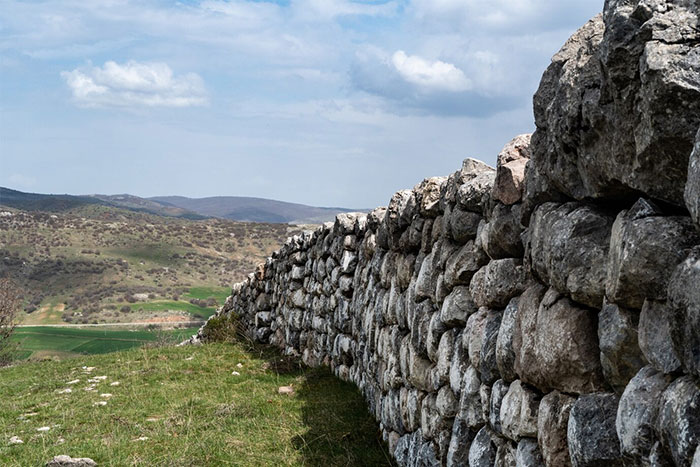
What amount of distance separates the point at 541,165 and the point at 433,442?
2301 millimetres

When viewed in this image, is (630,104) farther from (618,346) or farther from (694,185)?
(618,346)

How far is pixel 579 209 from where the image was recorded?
2635 millimetres

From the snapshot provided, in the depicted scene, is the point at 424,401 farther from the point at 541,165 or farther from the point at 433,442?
the point at 541,165

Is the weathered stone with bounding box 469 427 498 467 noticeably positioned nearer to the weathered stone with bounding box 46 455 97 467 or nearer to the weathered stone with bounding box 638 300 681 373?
the weathered stone with bounding box 638 300 681 373

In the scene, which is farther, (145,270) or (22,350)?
(145,270)

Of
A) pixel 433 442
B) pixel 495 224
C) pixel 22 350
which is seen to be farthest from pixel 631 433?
pixel 22 350

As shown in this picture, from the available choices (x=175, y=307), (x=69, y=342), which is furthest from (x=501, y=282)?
(x=175, y=307)

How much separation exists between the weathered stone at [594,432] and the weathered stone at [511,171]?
4.25ft

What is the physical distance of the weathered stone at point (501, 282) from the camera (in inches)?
134

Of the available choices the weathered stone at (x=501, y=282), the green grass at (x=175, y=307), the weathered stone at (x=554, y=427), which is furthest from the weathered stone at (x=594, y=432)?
the green grass at (x=175, y=307)

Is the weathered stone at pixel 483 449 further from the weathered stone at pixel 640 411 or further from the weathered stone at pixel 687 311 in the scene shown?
the weathered stone at pixel 687 311

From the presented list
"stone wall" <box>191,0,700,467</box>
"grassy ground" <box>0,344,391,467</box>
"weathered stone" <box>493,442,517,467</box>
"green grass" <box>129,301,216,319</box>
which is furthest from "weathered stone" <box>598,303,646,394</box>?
"green grass" <box>129,301,216,319</box>

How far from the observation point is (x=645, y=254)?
201cm

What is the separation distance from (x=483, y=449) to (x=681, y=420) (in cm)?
190
